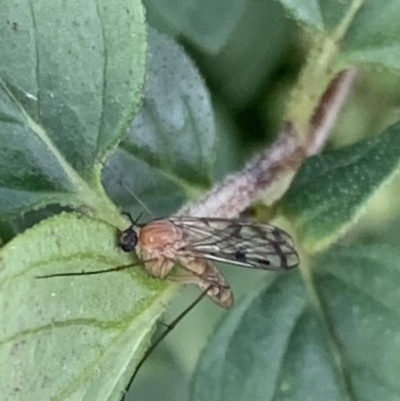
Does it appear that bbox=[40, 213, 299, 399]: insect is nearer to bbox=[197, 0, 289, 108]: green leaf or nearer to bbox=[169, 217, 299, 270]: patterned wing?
bbox=[169, 217, 299, 270]: patterned wing

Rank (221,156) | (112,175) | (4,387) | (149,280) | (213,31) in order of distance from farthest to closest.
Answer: (221,156), (213,31), (112,175), (149,280), (4,387)

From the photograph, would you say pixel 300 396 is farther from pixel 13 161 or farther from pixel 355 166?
pixel 13 161

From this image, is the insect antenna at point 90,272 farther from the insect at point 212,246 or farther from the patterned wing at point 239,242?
the patterned wing at point 239,242

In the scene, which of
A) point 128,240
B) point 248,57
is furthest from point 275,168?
point 248,57

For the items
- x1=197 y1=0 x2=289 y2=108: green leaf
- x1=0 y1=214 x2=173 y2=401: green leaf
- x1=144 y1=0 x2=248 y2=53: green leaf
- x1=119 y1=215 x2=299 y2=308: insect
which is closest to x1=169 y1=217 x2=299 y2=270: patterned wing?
x1=119 y1=215 x2=299 y2=308: insect

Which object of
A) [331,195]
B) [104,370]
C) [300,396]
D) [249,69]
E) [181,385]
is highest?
[249,69]

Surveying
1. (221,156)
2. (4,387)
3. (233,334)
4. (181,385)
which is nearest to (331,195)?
(233,334)

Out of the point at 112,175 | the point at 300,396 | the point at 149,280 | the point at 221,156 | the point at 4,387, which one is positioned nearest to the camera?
the point at 4,387
